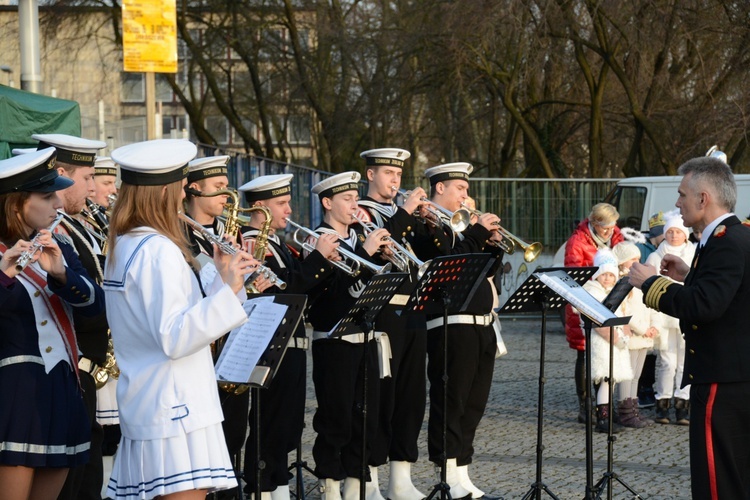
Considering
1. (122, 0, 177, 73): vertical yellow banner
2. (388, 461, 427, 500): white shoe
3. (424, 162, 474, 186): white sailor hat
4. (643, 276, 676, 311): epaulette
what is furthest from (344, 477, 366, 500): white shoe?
(122, 0, 177, 73): vertical yellow banner

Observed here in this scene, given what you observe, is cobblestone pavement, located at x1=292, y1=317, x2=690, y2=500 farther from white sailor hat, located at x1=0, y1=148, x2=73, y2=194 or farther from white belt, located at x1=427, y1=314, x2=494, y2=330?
white sailor hat, located at x1=0, y1=148, x2=73, y2=194

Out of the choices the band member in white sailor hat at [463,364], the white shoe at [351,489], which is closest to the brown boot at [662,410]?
the band member in white sailor hat at [463,364]

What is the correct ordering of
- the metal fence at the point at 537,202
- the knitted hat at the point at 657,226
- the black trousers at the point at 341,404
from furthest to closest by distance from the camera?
the metal fence at the point at 537,202, the knitted hat at the point at 657,226, the black trousers at the point at 341,404

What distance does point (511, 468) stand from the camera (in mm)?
8109

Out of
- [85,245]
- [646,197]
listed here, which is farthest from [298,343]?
[646,197]

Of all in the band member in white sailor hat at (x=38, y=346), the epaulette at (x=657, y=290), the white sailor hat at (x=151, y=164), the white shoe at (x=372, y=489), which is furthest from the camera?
the white shoe at (x=372, y=489)

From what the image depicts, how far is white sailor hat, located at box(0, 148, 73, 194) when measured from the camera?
439 cm

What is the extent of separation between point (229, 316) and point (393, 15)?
21.6 meters

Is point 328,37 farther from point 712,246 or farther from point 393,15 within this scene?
point 712,246

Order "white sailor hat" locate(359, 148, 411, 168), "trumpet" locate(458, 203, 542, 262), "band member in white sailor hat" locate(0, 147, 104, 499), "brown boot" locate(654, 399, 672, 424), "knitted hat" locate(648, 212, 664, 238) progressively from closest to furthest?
1. "band member in white sailor hat" locate(0, 147, 104, 499)
2. "white sailor hat" locate(359, 148, 411, 168)
3. "trumpet" locate(458, 203, 542, 262)
4. "brown boot" locate(654, 399, 672, 424)
5. "knitted hat" locate(648, 212, 664, 238)

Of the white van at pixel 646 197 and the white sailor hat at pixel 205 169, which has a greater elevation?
the white sailor hat at pixel 205 169

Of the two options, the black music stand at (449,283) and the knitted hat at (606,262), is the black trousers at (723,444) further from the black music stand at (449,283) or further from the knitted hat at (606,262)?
the knitted hat at (606,262)

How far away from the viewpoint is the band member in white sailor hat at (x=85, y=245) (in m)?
5.13

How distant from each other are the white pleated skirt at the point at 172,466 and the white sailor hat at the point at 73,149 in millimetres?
2030
